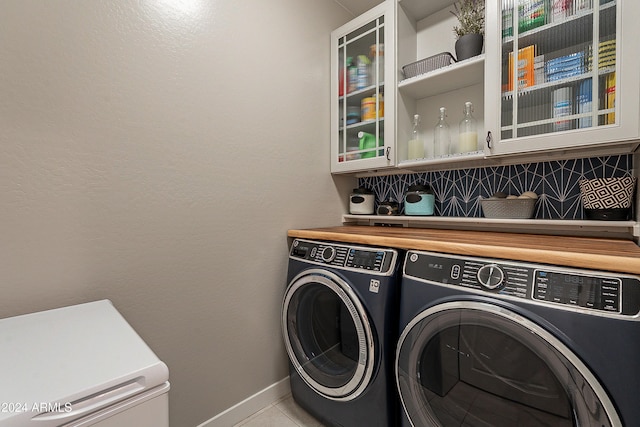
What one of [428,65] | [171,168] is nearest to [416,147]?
[428,65]

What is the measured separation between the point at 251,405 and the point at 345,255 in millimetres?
1008

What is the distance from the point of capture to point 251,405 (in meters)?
1.59

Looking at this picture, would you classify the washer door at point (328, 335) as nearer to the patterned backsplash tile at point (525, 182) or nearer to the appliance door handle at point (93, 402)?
the appliance door handle at point (93, 402)

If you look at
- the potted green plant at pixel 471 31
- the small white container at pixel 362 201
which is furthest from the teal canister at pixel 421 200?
the potted green plant at pixel 471 31

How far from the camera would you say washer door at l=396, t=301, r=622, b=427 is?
31.6 inches

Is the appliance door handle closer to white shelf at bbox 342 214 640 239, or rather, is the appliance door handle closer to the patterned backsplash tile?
white shelf at bbox 342 214 640 239

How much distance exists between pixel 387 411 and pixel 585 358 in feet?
2.41

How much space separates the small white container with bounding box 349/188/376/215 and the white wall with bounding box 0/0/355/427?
1.04 feet

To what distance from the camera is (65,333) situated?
79 cm

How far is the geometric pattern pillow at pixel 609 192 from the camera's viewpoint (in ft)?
4.02

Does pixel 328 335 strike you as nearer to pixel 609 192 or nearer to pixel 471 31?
pixel 609 192

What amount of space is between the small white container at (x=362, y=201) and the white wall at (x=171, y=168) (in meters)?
0.32

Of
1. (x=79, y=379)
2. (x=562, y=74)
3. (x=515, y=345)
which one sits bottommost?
(x=515, y=345)

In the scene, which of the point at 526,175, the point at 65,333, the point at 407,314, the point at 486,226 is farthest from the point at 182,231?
the point at 526,175
